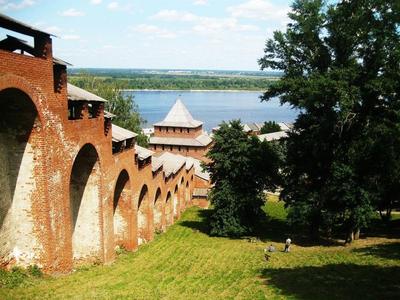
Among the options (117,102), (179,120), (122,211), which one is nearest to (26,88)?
(122,211)

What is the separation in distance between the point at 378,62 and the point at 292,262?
11.3m

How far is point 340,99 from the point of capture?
21.1 m

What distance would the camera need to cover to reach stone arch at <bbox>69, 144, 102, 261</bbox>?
19.6 metres

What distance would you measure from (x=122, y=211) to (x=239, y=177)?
9.10m

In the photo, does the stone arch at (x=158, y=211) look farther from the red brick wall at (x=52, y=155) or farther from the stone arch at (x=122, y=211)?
the red brick wall at (x=52, y=155)

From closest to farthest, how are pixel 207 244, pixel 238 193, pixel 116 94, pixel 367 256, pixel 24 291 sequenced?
pixel 24 291 → pixel 367 256 → pixel 207 244 → pixel 238 193 → pixel 116 94

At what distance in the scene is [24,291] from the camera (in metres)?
13.8

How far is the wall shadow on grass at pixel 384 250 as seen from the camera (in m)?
19.6

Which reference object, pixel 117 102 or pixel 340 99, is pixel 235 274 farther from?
pixel 117 102

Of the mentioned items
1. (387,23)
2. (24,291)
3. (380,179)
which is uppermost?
(387,23)

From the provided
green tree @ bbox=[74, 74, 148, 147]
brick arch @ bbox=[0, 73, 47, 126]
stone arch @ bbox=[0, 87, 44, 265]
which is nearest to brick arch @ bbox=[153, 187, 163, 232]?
stone arch @ bbox=[0, 87, 44, 265]

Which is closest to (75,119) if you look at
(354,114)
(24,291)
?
(24,291)

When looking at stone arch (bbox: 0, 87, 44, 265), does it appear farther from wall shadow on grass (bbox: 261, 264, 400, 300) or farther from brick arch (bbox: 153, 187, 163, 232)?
brick arch (bbox: 153, 187, 163, 232)

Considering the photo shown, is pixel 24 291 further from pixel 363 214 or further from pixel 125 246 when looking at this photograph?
pixel 363 214
